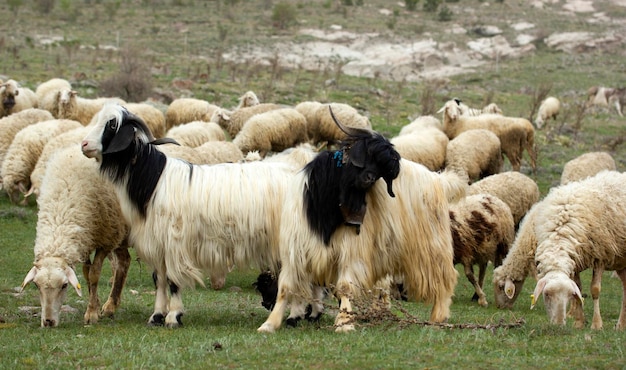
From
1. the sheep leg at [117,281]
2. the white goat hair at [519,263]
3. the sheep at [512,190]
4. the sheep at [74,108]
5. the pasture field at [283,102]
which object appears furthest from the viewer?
the sheep at [74,108]

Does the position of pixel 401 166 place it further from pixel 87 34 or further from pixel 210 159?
pixel 87 34

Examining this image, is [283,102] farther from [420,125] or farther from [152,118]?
[152,118]

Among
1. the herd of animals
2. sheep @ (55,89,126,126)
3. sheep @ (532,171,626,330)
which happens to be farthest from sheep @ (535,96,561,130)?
the herd of animals

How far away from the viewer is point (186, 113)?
Result: 26.9 metres

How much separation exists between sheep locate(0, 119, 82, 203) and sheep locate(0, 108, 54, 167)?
1070 mm

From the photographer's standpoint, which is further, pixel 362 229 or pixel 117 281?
pixel 117 281

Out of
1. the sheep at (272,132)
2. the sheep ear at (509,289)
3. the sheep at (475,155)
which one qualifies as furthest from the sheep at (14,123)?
the sheep ear at (509,289)

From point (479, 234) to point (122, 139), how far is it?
22.8ft

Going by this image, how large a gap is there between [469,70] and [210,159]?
41082 mm

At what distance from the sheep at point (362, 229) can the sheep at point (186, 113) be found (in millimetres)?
17982

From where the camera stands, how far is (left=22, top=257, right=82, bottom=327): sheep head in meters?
9.38

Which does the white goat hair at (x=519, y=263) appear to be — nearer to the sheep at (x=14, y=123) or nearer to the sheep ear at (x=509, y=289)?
the sheep ear at (x=509, y=289)

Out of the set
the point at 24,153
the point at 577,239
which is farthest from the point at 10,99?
the point at 577,239

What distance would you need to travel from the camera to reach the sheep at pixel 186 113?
87.9 feet
